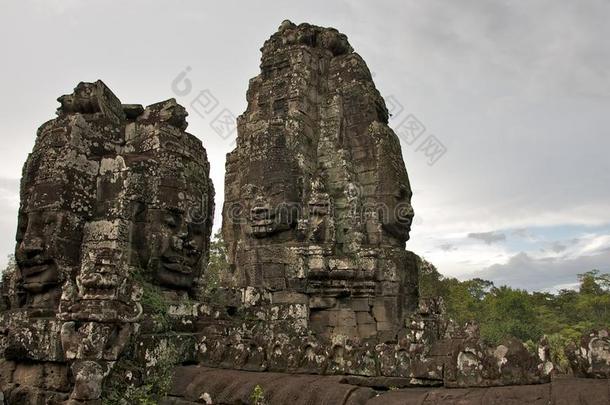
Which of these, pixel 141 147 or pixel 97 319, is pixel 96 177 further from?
pixel 97 319

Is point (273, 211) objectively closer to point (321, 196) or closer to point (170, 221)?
point (321, 196)

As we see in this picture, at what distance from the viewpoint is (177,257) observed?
6137 millimetres

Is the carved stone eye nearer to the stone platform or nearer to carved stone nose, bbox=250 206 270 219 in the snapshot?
the stone platform

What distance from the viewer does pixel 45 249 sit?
18.2ft

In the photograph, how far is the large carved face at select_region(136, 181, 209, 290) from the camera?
590 cm

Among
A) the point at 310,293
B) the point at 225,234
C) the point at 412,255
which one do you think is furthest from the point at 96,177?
the point at 412,255

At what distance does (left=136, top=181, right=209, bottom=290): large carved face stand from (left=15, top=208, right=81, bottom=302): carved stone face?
770mm

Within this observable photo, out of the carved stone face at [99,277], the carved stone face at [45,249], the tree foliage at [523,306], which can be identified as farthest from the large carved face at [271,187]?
the tree foliage at [523,306]

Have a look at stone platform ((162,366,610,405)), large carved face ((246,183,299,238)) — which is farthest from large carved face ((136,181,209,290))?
large carved face ((246,183,299,238))

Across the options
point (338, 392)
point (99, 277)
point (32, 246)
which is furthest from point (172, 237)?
point (338, 392)

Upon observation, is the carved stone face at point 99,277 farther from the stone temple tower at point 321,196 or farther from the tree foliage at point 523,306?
the tree foliage at point 523,306

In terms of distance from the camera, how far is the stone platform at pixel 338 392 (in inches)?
121

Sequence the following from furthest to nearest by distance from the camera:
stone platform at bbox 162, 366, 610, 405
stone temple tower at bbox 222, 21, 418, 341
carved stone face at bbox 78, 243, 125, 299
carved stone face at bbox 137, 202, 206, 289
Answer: stone temple tower at bbox 222, 21, 418, 341 → carved stone face at bbox 137, 202, 206, 289 → carved stone face at bbox 78, 243, 125, 299 → stone platform at bbox 162, 366, 610, 405

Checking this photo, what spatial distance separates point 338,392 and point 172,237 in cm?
307
